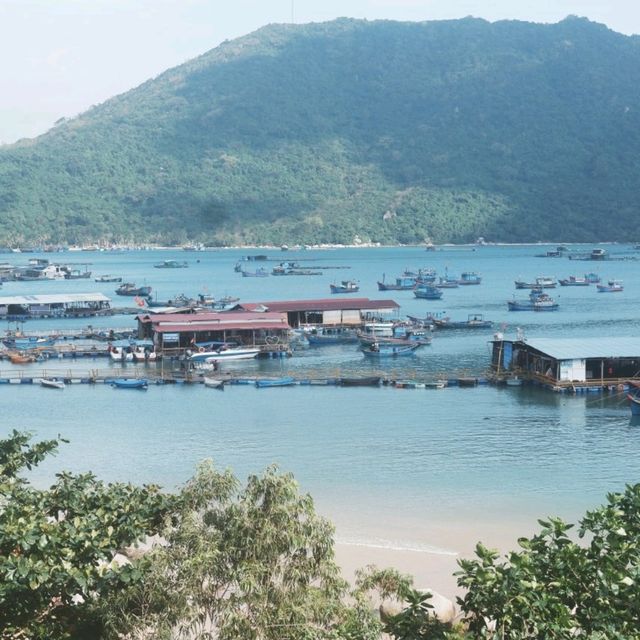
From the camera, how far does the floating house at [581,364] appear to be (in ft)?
121

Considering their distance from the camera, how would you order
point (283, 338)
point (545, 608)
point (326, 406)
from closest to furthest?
point (545, 608)
point (326, 406)
point (283, 338)

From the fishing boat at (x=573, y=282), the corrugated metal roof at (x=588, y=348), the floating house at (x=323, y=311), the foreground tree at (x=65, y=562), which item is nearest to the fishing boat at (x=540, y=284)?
the fishing boat at (x=573, y=282)

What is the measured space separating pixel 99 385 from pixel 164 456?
13.3 meters

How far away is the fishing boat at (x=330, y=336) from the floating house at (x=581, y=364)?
1396 centimetres

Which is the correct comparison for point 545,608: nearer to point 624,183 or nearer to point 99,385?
point 99,385

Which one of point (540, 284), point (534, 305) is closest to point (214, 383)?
point (534, 305)

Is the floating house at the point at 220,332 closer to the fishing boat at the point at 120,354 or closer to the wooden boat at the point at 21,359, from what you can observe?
the fishing boat at the point at 120,354

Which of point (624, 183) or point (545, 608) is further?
point (624, 183)

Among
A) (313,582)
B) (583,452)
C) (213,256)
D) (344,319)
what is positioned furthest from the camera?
(213,256)

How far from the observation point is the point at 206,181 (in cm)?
19250

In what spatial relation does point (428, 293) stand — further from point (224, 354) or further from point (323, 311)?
point (224, 354)

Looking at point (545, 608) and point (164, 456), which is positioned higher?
point (545, 608)

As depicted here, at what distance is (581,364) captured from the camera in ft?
121

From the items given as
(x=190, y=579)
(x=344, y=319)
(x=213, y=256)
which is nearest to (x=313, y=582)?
(x=190, y=579)
